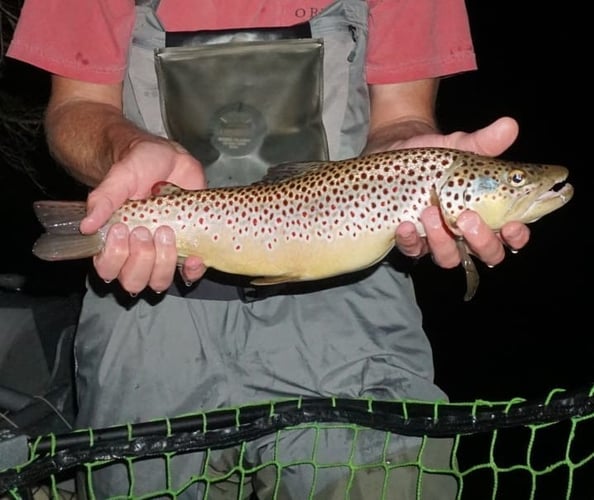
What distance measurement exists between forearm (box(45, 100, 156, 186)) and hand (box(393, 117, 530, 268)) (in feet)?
3.35

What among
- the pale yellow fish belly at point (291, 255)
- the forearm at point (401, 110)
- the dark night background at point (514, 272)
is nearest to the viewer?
the pale yellow fish belly at point (291, 255)

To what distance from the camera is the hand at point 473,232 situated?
103 inches

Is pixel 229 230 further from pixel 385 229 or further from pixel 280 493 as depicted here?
pixel 280 493

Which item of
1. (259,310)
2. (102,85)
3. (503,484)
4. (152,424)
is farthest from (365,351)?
(503,484)

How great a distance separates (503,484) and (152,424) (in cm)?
554

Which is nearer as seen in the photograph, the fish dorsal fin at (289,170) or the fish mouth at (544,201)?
the fish mouth at (544,201)

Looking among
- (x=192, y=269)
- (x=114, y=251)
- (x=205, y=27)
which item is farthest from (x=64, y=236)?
(x=205, y=27)

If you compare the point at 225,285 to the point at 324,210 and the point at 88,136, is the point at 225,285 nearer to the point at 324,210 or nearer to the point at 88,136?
the point at 324,210

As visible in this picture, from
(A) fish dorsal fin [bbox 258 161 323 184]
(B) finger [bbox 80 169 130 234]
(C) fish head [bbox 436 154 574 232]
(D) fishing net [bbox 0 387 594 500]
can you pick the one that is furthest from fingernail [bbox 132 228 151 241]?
(C) fish head [bbox 436 154 574 232]

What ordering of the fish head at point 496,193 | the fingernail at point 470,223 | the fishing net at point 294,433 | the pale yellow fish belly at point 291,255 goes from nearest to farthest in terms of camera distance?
the fishing net at point 294,433 → the fingernail at point 470,223 → the fish head at point 496,193 → the pale yellow fish belly at point 291,255

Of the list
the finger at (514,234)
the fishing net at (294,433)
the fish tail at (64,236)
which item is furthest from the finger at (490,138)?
the fish tail at (64,236)

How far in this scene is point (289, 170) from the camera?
2979 mm

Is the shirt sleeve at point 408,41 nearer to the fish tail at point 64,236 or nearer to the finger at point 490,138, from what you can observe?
the finger at point 490,138

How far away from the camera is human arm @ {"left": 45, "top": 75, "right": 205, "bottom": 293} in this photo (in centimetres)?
269
